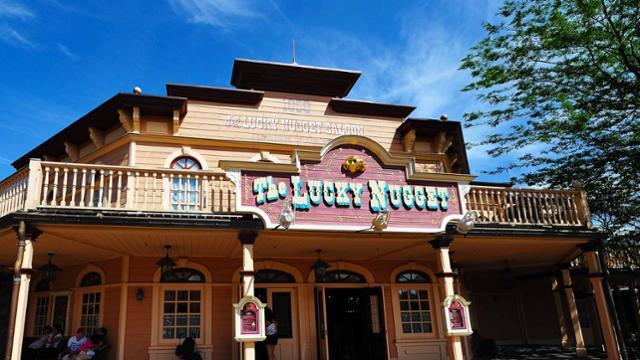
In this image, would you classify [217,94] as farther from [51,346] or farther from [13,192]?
[51,346]

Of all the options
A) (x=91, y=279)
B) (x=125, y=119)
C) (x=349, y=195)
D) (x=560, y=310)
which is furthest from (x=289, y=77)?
(x=560, y=310)

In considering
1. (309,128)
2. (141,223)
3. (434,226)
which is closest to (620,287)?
(434,226)

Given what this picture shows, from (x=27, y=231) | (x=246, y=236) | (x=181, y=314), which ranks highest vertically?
(x=27, y=231)

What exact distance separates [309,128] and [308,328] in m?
5.89

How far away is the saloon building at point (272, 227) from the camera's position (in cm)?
983

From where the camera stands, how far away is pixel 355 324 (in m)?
14.3

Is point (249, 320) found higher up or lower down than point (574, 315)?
higher up

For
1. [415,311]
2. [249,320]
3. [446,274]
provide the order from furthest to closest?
[415,311], [446,274], [249,320]

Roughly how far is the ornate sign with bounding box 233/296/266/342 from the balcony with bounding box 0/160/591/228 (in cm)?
197

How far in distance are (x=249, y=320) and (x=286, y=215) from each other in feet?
6.93

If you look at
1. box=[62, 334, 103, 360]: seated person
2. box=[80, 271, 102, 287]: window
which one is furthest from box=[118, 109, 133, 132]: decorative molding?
box=[62, 334, 103, 360]: seated person

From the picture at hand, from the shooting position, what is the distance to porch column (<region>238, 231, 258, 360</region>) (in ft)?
29.6

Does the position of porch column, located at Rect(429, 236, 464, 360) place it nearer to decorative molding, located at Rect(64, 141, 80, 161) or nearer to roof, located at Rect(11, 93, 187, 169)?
roof, located at Rect(11, 93, 187, 169)

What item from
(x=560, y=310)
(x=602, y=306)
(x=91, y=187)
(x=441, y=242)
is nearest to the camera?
(x=91, y=187)
